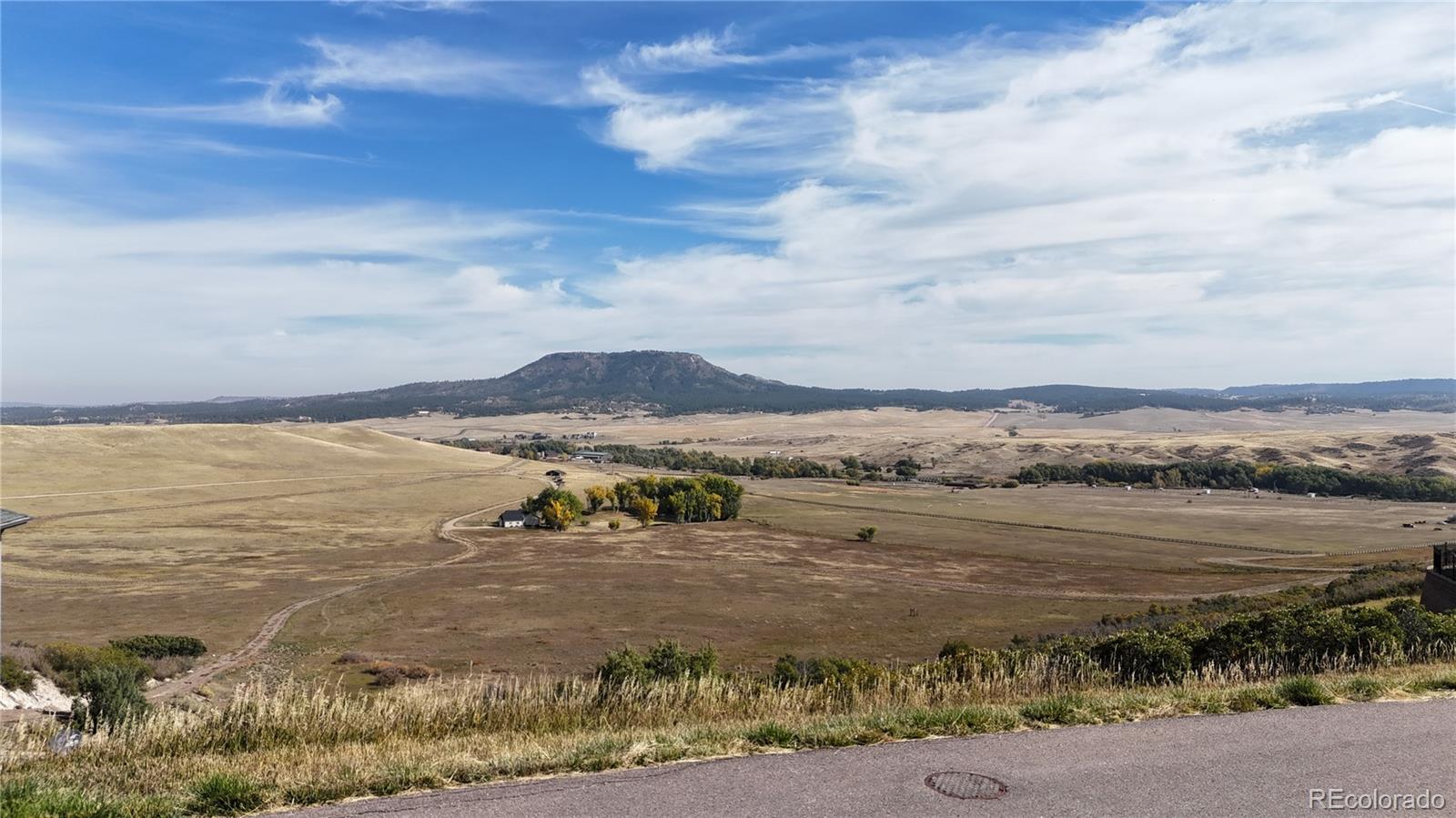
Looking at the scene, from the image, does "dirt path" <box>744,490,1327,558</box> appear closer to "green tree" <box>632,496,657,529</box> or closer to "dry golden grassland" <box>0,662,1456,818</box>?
"green tree" <box>632,496,657,529</box>

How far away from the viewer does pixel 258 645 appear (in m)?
43.0

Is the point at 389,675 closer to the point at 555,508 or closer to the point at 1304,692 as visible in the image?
the point at 1304,692

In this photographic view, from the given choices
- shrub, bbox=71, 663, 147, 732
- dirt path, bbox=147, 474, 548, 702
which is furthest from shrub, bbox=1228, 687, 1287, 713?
dirt path, bbox=147, 474, 548, 702

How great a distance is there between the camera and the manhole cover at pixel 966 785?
761 centimetres

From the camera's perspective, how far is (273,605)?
→ 53.4 metres

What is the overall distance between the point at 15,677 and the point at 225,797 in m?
26.6

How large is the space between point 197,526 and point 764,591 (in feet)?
208

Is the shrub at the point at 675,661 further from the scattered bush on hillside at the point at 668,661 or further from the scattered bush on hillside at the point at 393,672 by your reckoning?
the scattered bush on hillside at the point at 393,672

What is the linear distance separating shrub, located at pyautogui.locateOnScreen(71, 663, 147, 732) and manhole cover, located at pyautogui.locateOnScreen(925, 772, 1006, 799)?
1021 centimetres

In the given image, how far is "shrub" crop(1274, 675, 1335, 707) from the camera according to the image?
1034 cm

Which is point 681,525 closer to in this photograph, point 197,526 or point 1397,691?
point 197,526

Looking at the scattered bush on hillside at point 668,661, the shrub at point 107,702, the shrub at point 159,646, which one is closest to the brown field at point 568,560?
the shrub at point 159,646

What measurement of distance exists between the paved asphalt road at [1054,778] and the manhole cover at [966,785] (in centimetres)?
Result: 11

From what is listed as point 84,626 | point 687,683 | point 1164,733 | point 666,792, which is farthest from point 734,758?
point 84,626
